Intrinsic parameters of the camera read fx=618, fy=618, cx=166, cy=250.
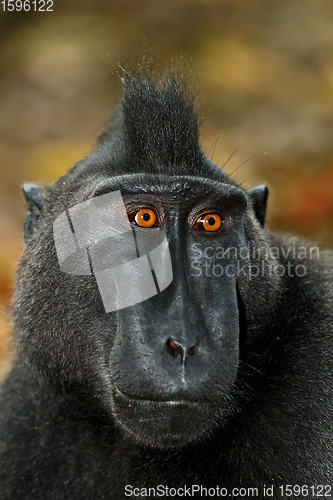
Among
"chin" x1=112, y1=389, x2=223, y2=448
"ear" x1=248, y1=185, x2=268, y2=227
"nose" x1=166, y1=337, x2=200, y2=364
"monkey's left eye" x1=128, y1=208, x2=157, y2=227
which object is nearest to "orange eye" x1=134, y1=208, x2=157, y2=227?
"monkey's left eye" x1=128, y1=208, x2=157, y2=227

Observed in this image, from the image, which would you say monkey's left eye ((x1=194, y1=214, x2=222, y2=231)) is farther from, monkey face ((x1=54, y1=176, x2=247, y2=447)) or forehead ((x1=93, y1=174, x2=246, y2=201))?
forehead ((x1=93, y1=174, x2=246, y2=201))

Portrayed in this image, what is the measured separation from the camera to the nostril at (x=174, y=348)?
3087 mm

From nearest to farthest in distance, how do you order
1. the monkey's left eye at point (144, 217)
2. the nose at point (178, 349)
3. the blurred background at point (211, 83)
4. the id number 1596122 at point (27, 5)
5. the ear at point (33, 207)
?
1. the nose at point (178, 349)
2. the monkey's left eye at point (144, 217)
3. the ear at point (33, 207)
4. the blurred background at point (211, 83)
5. the id number 1596122 at point (27, 5)

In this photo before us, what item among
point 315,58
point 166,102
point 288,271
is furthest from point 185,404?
point 315,58

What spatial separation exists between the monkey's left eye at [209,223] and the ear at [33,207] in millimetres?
1316

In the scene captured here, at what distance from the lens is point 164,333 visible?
315 centimetres

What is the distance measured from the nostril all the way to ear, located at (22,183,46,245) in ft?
5.48

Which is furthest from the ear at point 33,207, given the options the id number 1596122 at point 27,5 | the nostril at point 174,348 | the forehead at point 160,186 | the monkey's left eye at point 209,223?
the id number 1596122 at point 27,5

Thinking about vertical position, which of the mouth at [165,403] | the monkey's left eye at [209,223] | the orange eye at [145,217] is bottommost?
the mouth at [165,403]

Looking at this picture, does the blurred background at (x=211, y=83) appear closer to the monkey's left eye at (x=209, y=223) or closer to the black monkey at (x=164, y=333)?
the black monkey at (x=164, y=333)

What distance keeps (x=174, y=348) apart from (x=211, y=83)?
1031cm

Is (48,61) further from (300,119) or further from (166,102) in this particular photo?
(166,102)

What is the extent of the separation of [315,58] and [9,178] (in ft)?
21.7

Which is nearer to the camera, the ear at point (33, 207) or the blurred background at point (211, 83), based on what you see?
the ear at point (33, 207)
